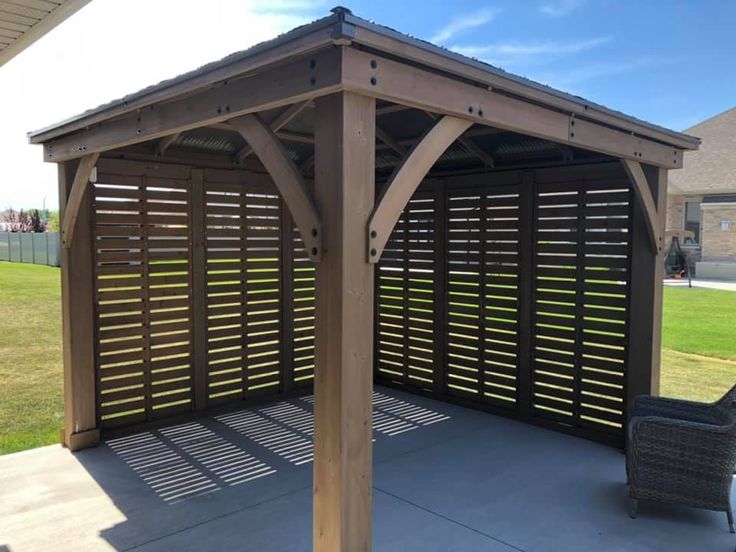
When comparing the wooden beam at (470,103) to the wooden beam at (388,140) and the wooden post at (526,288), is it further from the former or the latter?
the wooden beam at (388,140)

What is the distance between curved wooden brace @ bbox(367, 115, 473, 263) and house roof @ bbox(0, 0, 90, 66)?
189 cm

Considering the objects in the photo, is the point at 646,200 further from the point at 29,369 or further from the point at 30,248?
the point at 30,248

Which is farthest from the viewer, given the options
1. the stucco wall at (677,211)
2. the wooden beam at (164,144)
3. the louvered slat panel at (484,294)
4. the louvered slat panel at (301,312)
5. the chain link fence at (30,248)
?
the chain link fence at (30,248)

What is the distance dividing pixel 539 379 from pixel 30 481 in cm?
389

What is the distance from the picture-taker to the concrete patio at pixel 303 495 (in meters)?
3.10

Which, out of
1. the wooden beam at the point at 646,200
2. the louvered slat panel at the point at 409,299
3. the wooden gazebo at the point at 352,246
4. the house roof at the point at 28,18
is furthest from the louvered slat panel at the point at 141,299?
the wooden beam at the point at 646,200

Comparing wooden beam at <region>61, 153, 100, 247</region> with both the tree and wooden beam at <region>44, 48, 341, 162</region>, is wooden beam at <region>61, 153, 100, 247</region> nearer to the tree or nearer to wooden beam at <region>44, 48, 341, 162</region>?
wooden beam at <region>44, 48, 341, 162</region>

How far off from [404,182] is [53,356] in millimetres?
7164

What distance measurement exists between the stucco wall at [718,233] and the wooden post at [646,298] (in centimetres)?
1743

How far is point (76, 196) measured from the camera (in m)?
4.09

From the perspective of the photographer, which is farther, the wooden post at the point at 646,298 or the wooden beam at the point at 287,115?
the wooden post at the point at 646,298

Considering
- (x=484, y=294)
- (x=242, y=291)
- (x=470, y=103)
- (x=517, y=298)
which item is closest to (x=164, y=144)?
(x=242, y=291)

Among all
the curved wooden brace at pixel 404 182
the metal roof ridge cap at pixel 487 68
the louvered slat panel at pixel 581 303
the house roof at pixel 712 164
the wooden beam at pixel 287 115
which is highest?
the house roof at pixel 712 164

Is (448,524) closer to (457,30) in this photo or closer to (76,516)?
(76,516)
